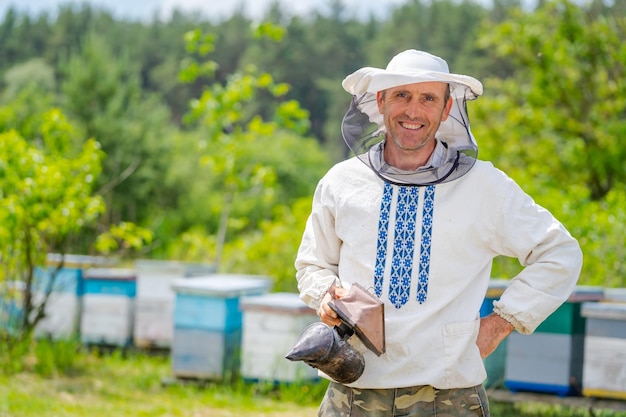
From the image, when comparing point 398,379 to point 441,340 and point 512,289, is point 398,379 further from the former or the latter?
point 512,289

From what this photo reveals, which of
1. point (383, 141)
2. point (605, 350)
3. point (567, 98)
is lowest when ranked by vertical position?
point (605, 350)

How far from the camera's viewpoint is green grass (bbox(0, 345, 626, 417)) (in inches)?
206

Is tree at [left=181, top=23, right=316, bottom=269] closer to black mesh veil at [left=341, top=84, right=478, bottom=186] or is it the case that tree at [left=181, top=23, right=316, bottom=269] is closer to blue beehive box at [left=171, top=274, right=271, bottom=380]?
blue beehive box at [left=171, top=274, right=271, bottom=380]

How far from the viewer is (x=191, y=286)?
19.2 feet

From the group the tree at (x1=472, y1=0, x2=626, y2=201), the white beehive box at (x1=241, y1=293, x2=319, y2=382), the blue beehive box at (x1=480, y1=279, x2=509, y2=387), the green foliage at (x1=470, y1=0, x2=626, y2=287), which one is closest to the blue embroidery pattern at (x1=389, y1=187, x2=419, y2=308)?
the blue beehive box at (x1=480, y1=279, x2=509, y2=387)

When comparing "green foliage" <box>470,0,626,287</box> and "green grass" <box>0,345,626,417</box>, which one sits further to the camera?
"green foliage" <box>470,0,626,287</box>

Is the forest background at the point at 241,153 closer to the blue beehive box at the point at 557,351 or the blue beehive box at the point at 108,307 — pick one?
the blue beehive box at the point at 108,307

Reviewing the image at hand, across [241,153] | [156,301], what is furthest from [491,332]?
[241,153]

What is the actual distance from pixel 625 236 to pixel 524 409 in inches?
64.6

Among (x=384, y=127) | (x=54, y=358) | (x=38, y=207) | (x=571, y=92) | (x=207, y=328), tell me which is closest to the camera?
(x=384, y=127)

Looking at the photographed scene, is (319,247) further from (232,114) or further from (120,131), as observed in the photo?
(120,131)

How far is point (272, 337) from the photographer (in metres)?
5.64

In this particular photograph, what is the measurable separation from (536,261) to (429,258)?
273 mm

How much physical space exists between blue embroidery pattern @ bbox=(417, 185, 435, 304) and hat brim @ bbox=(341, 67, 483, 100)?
0.28 m
